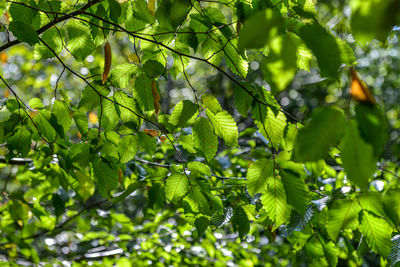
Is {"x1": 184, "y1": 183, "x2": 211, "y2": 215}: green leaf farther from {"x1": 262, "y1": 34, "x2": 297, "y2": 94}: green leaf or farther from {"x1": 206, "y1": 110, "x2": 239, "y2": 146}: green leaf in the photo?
{"x1": 262, "y1": 34, "x2": 297, "y2": 94}: green leaf

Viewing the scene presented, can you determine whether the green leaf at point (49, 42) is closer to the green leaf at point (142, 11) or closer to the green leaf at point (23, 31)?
the green leaf at point (23, 31)

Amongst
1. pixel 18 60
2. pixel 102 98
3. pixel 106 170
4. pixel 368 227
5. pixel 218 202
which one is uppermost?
pixel 18 60

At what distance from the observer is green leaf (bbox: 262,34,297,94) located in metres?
0.56

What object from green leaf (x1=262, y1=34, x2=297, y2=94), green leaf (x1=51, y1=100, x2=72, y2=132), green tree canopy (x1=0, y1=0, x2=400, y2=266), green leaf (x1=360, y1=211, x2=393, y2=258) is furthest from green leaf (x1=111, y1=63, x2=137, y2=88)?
green leaf (x1=360, y1=211, x2=393, y2=258)

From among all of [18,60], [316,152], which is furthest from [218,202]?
[18,60]

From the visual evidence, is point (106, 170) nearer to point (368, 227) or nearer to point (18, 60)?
point (368, 227)

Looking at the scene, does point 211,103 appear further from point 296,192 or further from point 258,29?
point 258,29

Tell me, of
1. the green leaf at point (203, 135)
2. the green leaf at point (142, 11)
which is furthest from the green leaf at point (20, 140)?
the green leaf at point (203, 135)

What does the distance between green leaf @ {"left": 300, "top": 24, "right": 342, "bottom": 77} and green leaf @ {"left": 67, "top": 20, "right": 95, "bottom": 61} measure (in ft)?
3.14

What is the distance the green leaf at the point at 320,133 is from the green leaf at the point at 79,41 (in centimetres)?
Result: 105

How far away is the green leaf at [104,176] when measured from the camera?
1276mm

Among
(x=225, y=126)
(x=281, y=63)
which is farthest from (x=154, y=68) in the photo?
(x=281, y=63)

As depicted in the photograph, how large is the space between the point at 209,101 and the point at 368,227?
1.76ft

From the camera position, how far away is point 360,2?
46 cm
